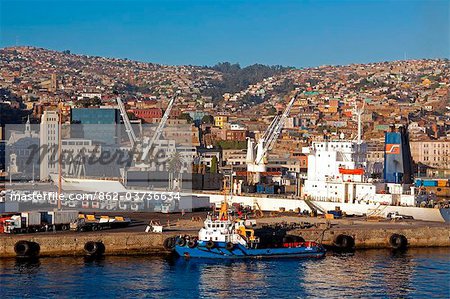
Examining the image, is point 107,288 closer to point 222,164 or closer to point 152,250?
point 152,250

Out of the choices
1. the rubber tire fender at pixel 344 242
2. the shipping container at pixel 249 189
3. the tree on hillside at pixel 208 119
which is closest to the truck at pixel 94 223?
the rubber tire fender at pixel 344 242

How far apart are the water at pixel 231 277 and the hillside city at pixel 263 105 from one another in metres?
14.8

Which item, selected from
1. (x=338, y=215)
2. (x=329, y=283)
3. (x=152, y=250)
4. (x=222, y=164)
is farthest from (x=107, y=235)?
(x=222, y=164)

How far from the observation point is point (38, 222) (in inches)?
1463

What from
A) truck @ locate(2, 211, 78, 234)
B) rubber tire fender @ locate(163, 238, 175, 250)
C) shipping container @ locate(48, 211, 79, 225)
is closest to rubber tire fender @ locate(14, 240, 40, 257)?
truck @ locate(2, 211, 78, 234)

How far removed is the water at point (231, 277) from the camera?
93.6ft

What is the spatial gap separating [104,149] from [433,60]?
119 m

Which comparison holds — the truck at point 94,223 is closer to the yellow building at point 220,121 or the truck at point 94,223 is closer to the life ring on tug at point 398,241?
the life ring on tug at point 398,241

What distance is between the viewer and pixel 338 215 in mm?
42844

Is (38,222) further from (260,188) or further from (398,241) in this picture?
(260,188)

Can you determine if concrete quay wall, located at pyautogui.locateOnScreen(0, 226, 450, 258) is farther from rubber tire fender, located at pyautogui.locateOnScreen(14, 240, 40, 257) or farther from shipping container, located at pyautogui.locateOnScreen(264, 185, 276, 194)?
shipping container, located at pyautogui.locateOnScreen(264, 185, 276, 194)

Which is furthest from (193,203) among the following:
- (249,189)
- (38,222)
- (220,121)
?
(220,121)

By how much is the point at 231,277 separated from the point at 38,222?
378 inches

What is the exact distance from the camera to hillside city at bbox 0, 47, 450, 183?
8569 centimetres
